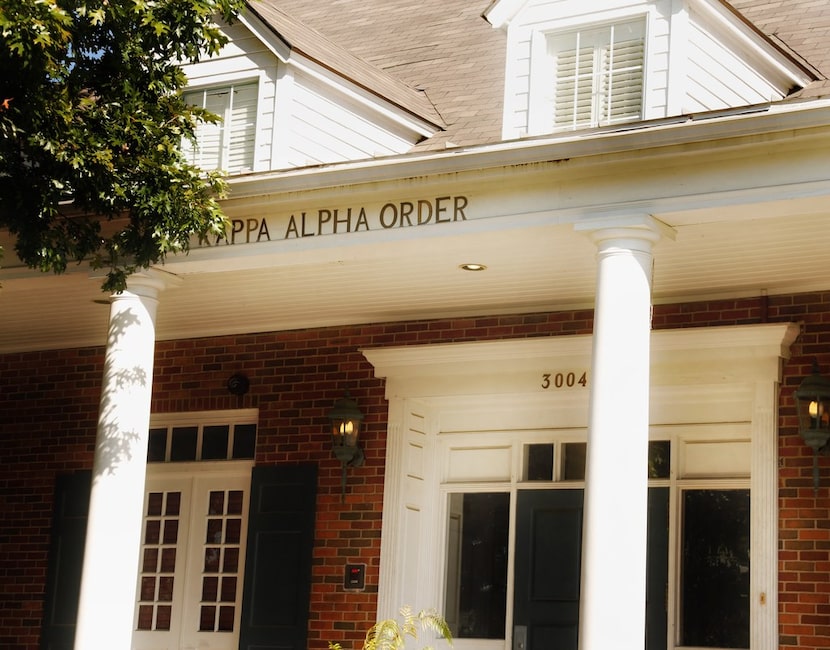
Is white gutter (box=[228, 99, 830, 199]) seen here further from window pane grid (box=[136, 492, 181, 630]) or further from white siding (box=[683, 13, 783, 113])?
window pane grid (box=[136, 492, 181, 630])

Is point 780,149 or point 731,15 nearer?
point 780,149

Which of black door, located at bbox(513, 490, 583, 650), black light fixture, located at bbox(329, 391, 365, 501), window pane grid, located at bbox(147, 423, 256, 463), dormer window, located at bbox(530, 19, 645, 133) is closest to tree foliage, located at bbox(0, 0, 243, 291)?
dormer window, located at bbox(530, 19, 645, 133)

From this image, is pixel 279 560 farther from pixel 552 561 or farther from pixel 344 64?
pixel 344 64

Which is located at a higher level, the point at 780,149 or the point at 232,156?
the point at 232,156

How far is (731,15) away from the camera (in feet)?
31.2

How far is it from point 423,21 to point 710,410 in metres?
4.96

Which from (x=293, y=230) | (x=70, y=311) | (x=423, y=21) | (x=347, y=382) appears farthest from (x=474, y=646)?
(x=423, y=21)

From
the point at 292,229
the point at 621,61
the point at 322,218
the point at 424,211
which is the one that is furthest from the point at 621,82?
the point at 292,229

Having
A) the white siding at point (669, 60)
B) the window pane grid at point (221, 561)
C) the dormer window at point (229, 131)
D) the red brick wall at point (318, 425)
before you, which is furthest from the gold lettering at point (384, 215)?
the window pane grid at point (221, 561)

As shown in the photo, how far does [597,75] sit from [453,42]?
2.93 metres

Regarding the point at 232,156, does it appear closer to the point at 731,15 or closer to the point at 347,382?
the point at 347,382

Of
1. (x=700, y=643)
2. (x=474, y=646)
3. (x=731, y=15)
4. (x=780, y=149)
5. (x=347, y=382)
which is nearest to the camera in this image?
(x=780, y=149)

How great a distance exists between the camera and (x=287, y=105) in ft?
34.7

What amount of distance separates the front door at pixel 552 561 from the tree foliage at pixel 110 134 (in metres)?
3.94
